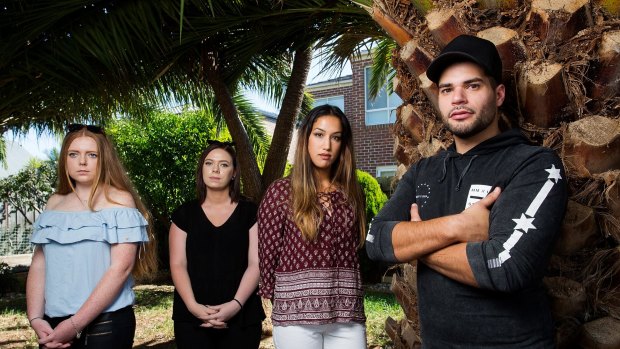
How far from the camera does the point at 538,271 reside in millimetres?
1772

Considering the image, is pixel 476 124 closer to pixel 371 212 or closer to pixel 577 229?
pixel 577 229

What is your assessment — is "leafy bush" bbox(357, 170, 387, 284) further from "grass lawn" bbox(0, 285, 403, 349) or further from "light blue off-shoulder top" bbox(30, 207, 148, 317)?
"light blue off-shoulder top" bbox(30, 207, 148, 317)

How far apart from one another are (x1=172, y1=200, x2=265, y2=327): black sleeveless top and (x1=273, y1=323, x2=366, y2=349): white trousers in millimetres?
624

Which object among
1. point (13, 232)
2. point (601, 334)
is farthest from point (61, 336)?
point (13, 232)

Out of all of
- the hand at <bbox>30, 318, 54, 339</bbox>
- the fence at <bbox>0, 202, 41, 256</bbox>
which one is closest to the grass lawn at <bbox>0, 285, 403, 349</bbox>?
the hand at <bbox>30, 318, 54, 339</bbox>

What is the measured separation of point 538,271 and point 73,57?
4790mm

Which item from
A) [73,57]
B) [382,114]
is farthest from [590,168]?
[382,114]

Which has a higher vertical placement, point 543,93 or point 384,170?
point 384,170

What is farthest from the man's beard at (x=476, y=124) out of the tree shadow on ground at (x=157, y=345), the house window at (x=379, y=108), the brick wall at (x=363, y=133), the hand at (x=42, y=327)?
the house window at (x=379, y=108)

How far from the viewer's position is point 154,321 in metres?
7.65

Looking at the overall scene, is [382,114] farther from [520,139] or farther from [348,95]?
[520,139]

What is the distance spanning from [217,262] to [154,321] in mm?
4741

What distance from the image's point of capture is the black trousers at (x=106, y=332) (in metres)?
2.68

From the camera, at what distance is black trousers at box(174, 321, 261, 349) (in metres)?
3.30
